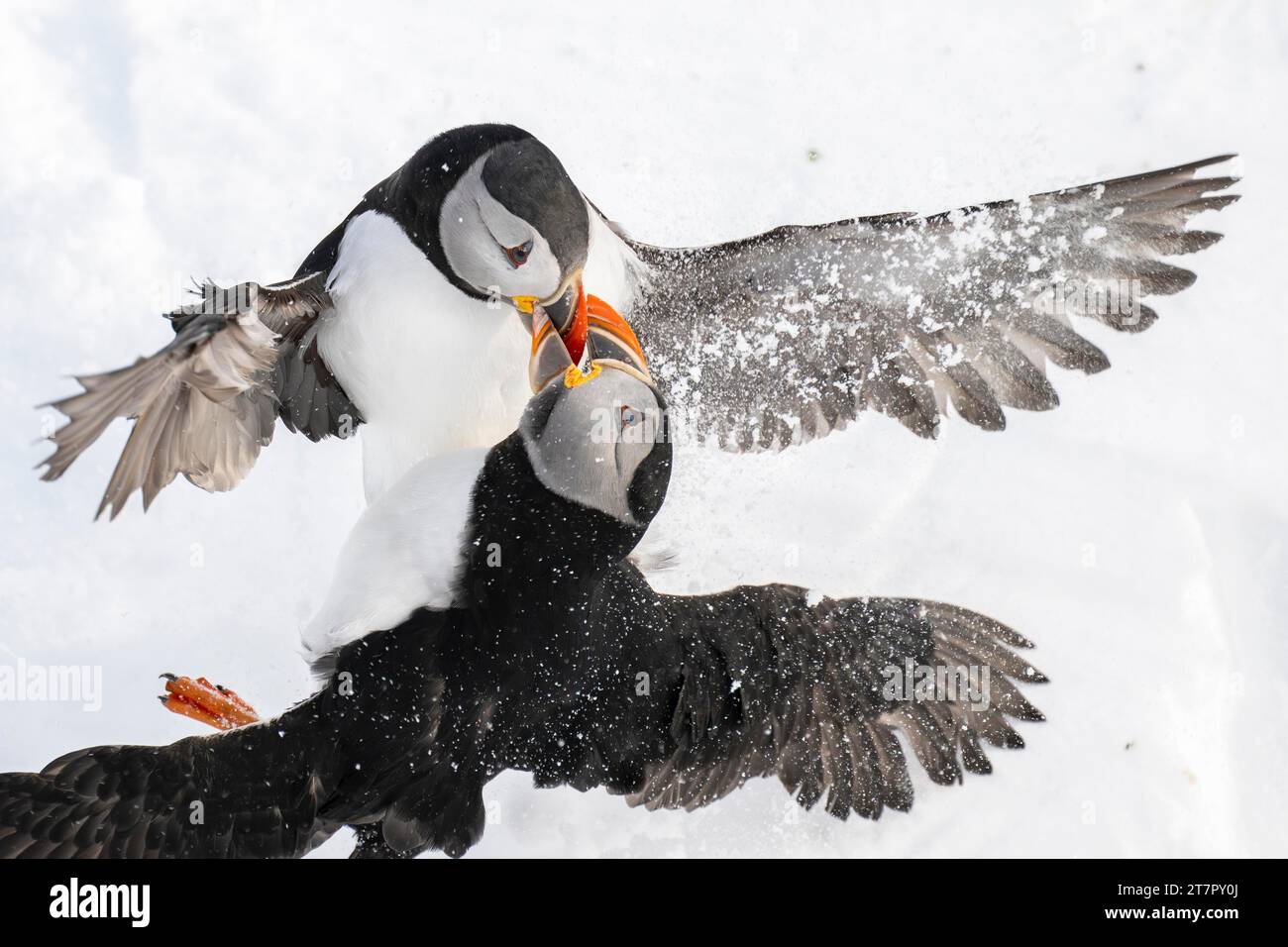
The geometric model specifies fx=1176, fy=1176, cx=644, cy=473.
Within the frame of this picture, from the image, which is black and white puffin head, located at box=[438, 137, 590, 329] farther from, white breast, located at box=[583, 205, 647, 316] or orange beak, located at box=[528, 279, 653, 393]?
white breast, located at box=[583, 205, 647, 316]

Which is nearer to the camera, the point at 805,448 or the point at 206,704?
the point at 206,704

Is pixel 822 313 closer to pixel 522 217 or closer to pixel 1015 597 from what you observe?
pixel 522 217

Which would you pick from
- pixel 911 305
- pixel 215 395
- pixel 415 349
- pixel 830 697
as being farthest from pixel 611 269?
→ pixel 830 697

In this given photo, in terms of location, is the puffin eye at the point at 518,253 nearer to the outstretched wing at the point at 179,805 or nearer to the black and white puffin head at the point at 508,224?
the black and white puffin head at the point at 508,224

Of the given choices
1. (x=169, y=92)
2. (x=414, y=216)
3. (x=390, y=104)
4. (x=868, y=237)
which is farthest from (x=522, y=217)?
(x=169, y=92)

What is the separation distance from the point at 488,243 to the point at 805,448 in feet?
5.94

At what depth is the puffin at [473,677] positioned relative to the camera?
2.59 metres

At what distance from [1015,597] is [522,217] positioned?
2.37 metres

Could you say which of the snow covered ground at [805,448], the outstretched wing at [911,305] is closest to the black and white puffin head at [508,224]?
the outstretched wing at [911,305]

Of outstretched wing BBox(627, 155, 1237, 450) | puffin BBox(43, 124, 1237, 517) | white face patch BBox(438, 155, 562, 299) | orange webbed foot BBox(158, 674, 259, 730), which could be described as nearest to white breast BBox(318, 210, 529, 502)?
puffin BBox(43, 124, 1237, 517)

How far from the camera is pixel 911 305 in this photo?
11.0 ft

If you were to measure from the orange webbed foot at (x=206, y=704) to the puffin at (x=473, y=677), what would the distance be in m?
0.62

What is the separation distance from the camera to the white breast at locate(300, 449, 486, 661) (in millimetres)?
2725

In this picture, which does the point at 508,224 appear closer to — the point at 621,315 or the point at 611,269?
the point at 611,269
